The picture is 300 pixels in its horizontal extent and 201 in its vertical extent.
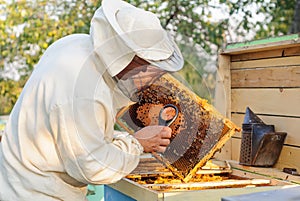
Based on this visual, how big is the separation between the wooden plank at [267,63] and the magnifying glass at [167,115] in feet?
2.67

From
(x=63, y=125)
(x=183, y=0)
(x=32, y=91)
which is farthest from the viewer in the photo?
(x=183, y=0)

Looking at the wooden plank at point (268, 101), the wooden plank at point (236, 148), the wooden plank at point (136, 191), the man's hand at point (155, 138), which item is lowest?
the wooden plank at point (236, 148)

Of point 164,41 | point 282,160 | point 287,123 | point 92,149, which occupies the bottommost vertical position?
point 282,160

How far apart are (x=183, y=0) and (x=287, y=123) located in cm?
408

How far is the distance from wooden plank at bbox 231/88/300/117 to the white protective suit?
1.10 metres

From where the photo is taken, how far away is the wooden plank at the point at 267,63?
8.83 ft

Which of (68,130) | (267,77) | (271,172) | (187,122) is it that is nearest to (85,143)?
(68,130)

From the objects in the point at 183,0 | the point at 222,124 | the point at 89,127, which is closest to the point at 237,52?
the point at 222,124

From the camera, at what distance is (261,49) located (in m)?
2.88

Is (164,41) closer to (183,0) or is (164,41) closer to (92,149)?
(92,149)

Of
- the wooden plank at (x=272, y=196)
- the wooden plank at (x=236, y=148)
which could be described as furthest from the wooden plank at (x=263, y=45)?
the wooden plank at (x=272, y=196)

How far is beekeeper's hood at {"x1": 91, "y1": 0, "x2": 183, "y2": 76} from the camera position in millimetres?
1793

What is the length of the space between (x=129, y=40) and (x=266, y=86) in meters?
1.39

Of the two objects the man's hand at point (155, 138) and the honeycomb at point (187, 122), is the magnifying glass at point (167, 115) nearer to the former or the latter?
the honeycomb at point (187, 122)
